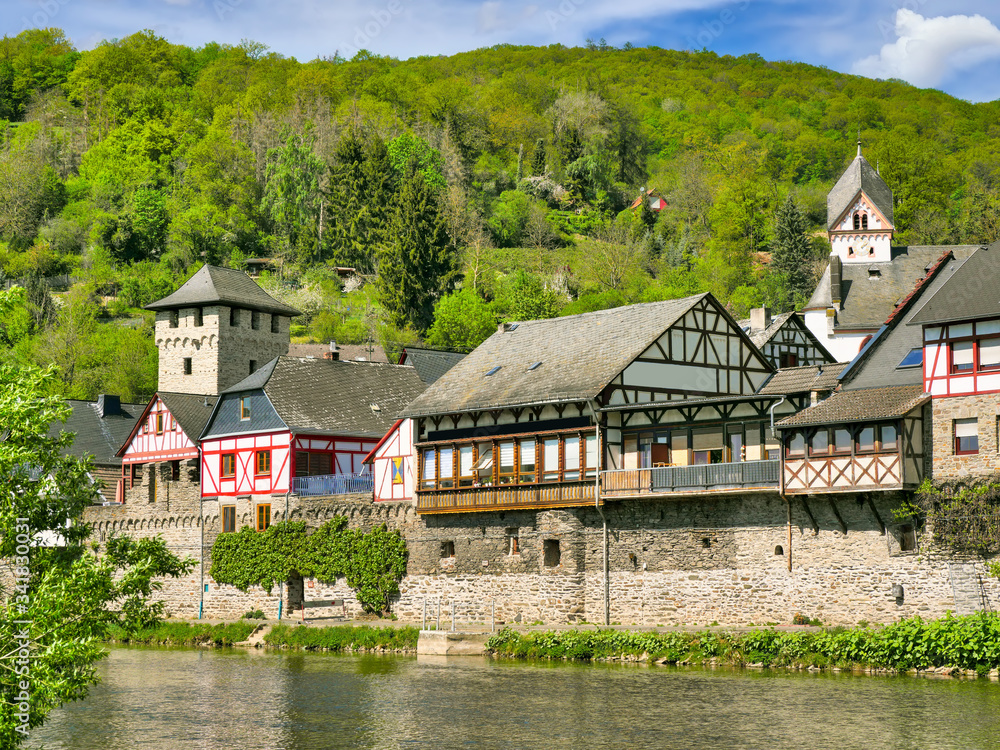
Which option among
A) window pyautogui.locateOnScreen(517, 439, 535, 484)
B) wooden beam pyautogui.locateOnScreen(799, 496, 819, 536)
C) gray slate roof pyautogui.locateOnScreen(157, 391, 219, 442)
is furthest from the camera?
gray slate roof pyautogui.locateOnScreen(157, 391, 219, 442)

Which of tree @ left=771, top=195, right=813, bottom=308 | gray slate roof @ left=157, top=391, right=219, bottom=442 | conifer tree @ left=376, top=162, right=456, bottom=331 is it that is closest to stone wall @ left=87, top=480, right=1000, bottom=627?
gray slate roof @ left=157, top=391, right=219, bottom=442

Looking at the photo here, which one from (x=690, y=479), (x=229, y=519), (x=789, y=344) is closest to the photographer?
(x=690, y=479)

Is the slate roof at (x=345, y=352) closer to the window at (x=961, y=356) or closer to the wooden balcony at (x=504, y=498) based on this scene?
the wooden balcony at (x=504, y=498)

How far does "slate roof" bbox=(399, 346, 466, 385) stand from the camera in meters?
53.2

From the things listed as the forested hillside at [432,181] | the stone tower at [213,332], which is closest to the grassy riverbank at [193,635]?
the stone tower at [213,332]

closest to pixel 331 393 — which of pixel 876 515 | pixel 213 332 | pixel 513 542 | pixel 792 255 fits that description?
pixel 213 332

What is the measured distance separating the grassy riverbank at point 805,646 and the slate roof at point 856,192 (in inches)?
1743

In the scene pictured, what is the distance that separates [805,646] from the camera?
29.7 meters

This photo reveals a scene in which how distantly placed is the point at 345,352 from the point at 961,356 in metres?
44.2

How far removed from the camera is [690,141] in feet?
394

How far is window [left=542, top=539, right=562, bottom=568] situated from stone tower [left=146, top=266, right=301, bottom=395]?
26.2 m

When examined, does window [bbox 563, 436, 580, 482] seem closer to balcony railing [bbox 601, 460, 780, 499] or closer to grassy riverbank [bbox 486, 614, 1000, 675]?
balcony railing [bbox 601, 460, 780, 499]

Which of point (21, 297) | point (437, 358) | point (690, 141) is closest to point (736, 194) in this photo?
point (690, 141)

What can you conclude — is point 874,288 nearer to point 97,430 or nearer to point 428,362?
point 428,362
